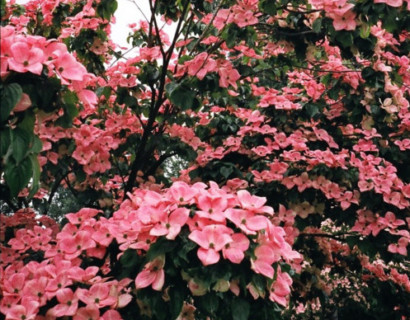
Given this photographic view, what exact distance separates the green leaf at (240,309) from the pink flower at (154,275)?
0.23 metres

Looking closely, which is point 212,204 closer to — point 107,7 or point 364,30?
point 364,30

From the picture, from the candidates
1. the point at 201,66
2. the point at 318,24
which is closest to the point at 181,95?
the point at 201,66

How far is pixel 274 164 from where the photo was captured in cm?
260

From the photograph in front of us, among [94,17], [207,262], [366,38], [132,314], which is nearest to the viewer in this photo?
[207,262]

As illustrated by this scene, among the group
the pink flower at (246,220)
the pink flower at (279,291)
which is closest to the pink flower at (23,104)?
the pink flower at (246,220)

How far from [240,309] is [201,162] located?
165cm

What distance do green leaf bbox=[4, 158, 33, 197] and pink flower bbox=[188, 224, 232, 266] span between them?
18.3 inches

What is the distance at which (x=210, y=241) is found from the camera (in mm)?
1215

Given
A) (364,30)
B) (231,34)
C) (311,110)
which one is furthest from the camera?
(311,110)

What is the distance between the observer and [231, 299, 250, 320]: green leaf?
125cm

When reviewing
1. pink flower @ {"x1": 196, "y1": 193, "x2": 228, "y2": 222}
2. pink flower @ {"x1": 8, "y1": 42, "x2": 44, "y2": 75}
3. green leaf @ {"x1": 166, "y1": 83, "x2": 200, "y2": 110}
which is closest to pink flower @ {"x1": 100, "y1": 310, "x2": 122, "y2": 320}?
pink flower @ {"x1": 196, "y1": 193, "x2": 228, "y2": 222}

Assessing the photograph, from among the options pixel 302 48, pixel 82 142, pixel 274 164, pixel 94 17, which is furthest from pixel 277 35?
pixel 82 142

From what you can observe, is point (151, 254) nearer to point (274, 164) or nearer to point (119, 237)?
point (119, 237)

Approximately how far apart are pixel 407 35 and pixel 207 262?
311 cm
